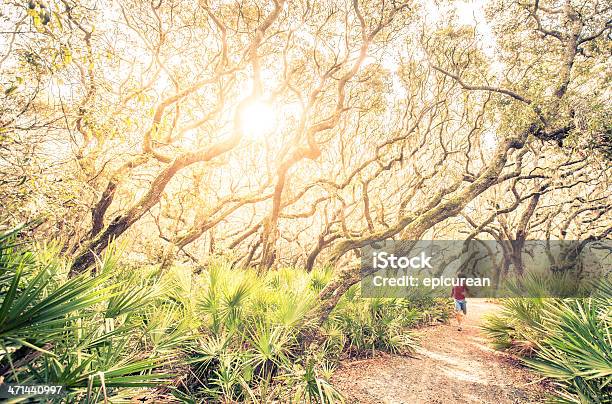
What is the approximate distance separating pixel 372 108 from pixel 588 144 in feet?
21.3

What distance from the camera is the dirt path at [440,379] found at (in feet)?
18.2

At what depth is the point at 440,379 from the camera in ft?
21.0

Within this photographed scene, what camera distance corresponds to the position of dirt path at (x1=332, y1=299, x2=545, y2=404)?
5555 millimetres

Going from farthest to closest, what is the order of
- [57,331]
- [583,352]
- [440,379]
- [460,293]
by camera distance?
[460,293]
[440,379]
[583,352]
[57,331]

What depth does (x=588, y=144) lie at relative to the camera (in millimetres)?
6020

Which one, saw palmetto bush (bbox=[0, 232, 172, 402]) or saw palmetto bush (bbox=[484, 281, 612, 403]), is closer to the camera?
saw palmetto bush (bbox=[0, 232, 172, 402])

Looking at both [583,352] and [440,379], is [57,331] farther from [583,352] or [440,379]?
[440,379]

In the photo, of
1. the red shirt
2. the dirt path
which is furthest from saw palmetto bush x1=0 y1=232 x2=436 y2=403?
the red shirt

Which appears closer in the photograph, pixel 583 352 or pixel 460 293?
pixel 583 352

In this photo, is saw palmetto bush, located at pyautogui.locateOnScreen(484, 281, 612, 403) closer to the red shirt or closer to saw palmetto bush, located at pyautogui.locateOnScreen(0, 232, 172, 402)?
saw palmetto bush, located at pyautogui.locateOnScreen(0, 232, 172, 402)

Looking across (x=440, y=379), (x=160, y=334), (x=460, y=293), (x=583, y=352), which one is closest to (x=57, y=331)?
A: (x=160, y=334)

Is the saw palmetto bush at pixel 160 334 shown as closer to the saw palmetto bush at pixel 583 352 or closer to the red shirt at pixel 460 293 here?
the saw palmetto bush at pixel 583 352

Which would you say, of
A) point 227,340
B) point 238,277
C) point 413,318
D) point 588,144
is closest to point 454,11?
point 588,144

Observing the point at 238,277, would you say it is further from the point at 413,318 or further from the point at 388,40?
the point at 388,40
